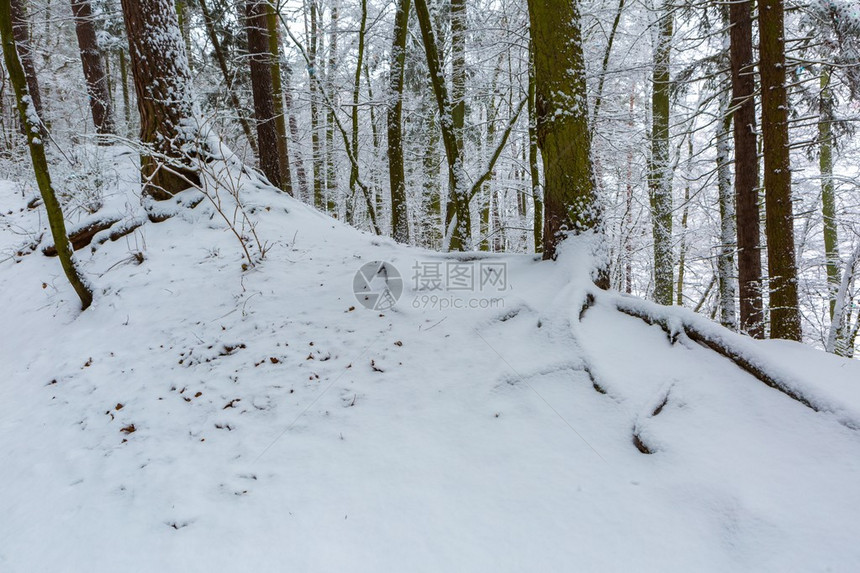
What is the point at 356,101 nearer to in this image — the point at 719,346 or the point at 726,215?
the point at 726,215

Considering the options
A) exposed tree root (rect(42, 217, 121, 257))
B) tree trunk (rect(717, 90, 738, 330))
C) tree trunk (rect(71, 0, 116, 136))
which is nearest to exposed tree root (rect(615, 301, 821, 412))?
tree trunk (rect(717, 90, 738, 330))

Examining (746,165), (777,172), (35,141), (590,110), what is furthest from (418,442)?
(590,110)

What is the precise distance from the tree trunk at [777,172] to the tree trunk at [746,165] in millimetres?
794

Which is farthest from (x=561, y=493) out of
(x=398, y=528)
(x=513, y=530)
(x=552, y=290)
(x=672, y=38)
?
(x=672, y=38)

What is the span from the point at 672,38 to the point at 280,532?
845 centimetres

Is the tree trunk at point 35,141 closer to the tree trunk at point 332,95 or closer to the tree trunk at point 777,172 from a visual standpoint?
the tree trunk at point 332,95

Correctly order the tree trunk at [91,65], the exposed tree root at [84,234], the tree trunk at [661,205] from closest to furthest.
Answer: the exposed tree root at [84,234] → the tree trunk at [661,205] → the tree trunk at [91,65]

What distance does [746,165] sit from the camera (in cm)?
545

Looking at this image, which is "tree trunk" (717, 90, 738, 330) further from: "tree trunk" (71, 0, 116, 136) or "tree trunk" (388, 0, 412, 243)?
"tree trunk" (71, 0, 116, 136)

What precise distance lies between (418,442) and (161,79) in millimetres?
5681

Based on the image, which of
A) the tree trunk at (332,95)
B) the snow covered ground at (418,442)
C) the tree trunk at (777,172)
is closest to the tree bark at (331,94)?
the tree trunk at (332,95)

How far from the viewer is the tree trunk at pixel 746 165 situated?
5176 mm

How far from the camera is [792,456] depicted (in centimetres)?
206

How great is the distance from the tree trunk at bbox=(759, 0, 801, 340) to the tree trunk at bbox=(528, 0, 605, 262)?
6.38 feet
